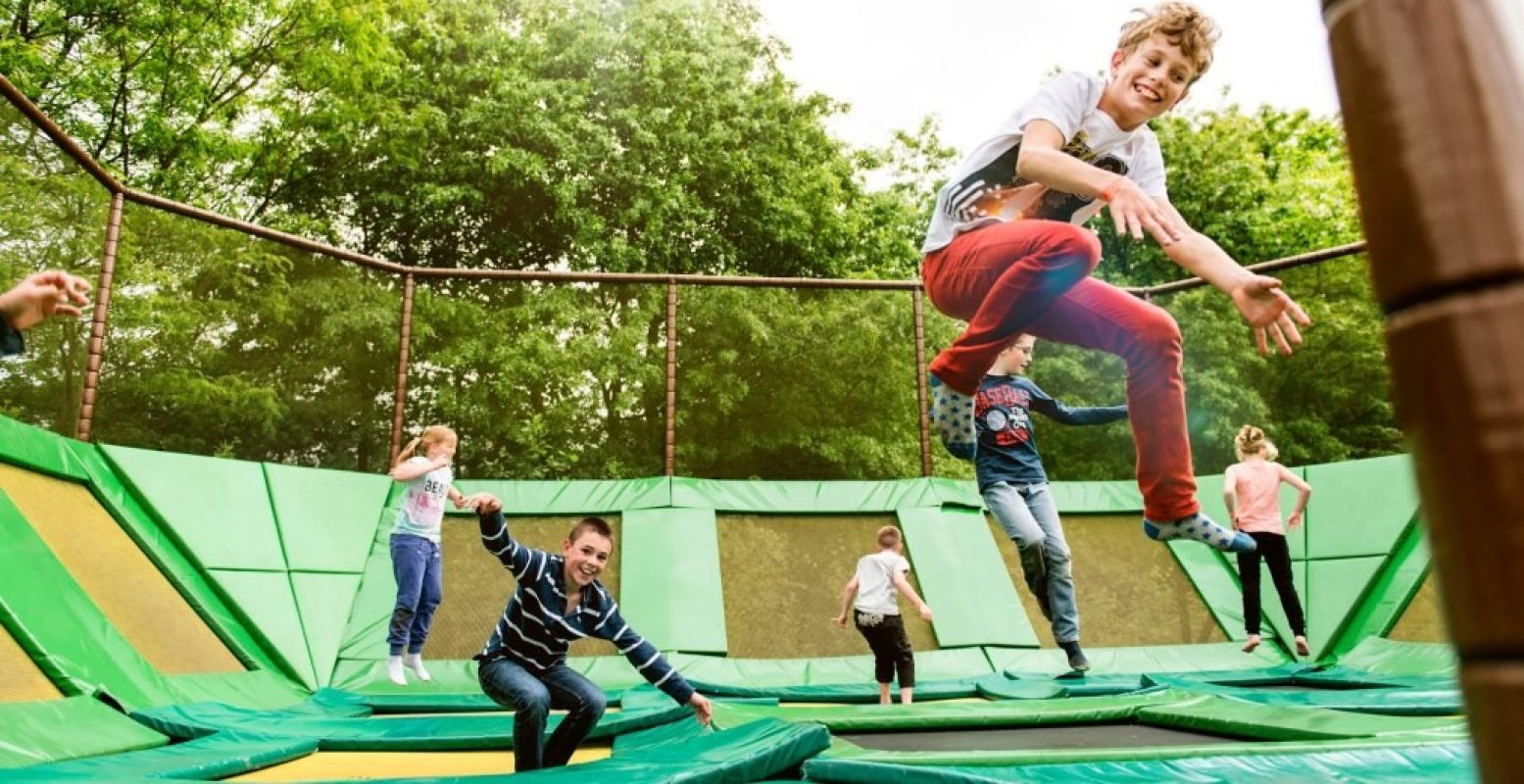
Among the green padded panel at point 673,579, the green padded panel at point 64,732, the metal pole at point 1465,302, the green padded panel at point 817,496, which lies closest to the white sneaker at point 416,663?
the green padded panel at point 673,579

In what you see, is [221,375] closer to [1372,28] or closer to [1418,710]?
[1418,710]

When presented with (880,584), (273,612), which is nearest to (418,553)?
(273,612)

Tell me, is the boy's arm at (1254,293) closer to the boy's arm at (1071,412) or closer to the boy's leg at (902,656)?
the boy's arm at (1071,412)

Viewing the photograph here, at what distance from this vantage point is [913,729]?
4383 mm

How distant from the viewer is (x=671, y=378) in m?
8.54

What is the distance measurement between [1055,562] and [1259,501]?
289cm

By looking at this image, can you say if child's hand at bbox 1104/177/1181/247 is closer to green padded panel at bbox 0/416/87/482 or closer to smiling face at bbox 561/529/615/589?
smiling face at bbox 561/529/615/589

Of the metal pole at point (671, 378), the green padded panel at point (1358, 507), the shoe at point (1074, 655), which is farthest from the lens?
the metal pole at point (671, 378)

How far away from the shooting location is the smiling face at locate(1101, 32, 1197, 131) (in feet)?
7.25

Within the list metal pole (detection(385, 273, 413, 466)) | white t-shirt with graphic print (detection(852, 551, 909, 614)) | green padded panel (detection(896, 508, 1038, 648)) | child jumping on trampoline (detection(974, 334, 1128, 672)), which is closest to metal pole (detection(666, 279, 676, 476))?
green padded panel (detection(896, 508, 1038, 648))

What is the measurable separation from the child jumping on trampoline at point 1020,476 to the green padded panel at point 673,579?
10.1 ft

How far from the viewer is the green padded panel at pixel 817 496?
7.89m

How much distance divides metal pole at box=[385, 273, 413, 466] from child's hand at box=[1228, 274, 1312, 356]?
703 centimetres

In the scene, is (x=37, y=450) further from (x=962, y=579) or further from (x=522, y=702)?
(x=962, y=579)
